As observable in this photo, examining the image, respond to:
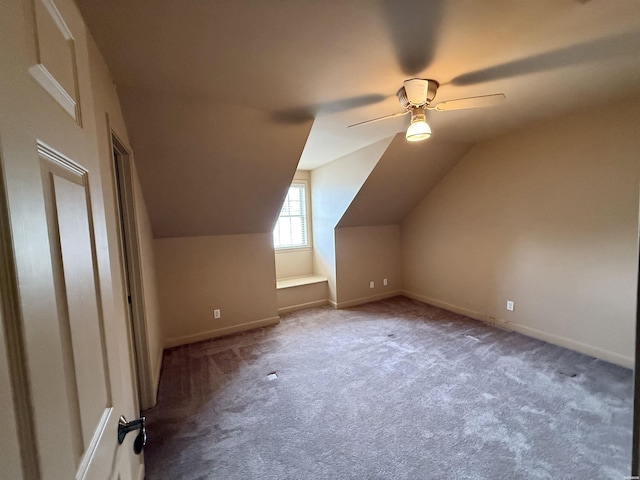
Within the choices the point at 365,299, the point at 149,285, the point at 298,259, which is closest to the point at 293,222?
the point at 298,259

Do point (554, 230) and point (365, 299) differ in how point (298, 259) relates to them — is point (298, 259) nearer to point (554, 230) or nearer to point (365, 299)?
point (365, 299)

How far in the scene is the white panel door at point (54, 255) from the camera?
0.36 metres

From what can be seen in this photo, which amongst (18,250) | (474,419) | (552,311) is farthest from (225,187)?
(552,311)

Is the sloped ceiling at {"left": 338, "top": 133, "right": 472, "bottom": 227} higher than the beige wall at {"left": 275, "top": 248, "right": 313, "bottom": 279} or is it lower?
higher

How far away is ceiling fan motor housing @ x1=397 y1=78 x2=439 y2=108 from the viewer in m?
1.82

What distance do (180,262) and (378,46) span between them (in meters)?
3.01

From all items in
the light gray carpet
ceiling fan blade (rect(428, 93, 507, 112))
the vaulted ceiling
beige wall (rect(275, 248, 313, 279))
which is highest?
the vaulted ceiling

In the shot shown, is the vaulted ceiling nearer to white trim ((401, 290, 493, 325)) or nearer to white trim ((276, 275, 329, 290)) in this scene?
white trim ((276, 275, 329, 290))

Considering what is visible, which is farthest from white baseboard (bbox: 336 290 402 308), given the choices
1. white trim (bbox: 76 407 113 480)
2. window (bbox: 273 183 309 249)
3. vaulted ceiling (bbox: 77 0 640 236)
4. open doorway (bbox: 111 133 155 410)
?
white trim (bbox: 76 407 113 480)

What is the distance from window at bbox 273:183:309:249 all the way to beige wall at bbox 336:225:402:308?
86cm

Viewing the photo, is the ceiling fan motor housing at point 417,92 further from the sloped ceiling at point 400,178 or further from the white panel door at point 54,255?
the white panel door at point 54,255

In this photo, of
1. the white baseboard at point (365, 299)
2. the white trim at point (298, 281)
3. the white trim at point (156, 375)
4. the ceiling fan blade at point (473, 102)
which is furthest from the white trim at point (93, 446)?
the white baseboard at point (365, 299)

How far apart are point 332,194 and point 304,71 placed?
2.66 m

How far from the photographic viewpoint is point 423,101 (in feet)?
6.48
